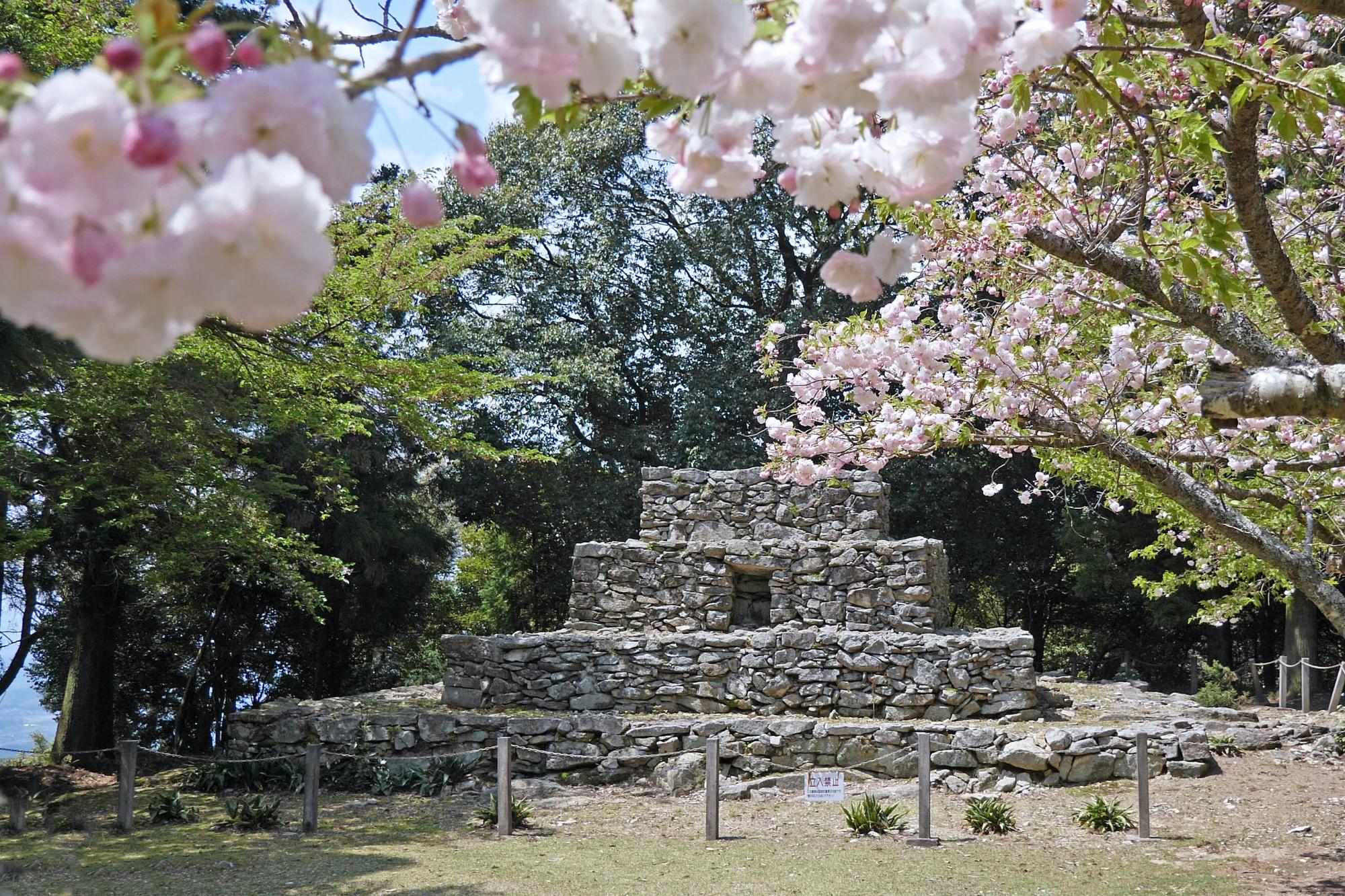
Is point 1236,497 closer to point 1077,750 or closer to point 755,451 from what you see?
point 1077,750

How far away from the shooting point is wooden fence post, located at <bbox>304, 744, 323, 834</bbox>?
817 cm

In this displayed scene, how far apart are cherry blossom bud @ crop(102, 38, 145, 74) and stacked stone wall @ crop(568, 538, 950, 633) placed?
35.4 ft

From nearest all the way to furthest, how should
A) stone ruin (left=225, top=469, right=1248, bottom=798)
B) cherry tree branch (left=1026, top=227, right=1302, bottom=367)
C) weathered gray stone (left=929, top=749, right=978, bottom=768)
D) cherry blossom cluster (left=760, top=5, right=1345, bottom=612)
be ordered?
cherry tree branch (left=1026, top=227, right=1302, bottom=367)
cherry blossom cluster (left=760, top=5, right=1345, bottom=612)
weathered gray stone (left=929, top=749, right=978, bottom=768)
stone ruin (left=225, top=469, right=1248, bottom=798)

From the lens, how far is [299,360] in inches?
297

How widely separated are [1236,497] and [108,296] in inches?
261

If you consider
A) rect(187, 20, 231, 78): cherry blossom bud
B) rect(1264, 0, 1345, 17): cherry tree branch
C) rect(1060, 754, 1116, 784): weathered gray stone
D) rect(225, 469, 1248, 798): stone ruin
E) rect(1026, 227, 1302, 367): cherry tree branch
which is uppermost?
rect(1264, 0, 1345, 17): cherry tree branch

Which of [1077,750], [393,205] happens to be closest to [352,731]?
[393,205]

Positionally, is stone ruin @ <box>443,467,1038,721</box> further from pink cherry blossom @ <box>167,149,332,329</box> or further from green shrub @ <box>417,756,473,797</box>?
pink cherry blossom @ <box>167,149,332,329</box>

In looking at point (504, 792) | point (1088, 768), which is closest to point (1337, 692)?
point (1088, 768)

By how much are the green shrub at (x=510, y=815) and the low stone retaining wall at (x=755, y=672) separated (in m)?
2.60

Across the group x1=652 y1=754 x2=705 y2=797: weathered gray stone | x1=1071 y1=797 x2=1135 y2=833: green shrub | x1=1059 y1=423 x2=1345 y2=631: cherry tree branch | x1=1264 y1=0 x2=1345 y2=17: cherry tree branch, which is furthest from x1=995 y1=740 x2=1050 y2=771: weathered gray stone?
x1=1264 y1=0 x2=1345 y2=17: cherry tree branch

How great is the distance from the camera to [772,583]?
11.8 metres

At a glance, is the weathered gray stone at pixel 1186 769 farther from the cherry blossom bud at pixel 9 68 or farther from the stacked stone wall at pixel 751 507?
the cherry blossom bud at pixel 9 68

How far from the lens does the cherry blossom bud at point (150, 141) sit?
39.7 inches
